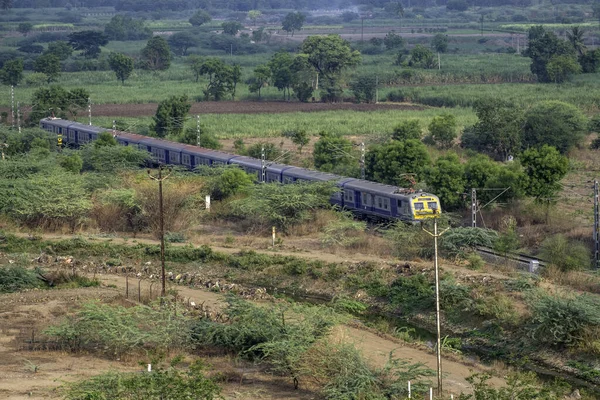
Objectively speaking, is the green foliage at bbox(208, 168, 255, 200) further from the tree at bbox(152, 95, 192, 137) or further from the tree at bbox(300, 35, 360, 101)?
the tree at bbox(300, 35, 360, 101)

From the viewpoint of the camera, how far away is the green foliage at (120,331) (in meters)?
28.4

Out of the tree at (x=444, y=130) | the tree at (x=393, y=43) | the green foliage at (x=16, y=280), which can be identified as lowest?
the tree at (x=393, y=43)

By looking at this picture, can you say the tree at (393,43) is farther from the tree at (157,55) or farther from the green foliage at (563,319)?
the green foliage at (563,319)

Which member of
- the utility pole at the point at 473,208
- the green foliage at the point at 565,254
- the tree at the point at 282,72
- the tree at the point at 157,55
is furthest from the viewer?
the tree at the point at 157,55

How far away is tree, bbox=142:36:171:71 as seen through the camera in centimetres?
12469

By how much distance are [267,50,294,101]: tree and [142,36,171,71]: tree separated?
2793 cm

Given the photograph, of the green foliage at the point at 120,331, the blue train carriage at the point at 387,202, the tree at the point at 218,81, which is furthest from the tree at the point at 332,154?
the tree at the point at 218,81

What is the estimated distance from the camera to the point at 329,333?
27156 millimetres

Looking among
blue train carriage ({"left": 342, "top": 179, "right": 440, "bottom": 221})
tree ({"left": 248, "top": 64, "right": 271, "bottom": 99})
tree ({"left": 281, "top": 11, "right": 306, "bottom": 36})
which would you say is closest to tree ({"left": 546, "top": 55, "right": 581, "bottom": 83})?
tree ({"left": 248, "top": 64, "right": 271, "bottom": 99})

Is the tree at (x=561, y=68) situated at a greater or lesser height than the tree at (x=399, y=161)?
lesser

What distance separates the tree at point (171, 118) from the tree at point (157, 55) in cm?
5463

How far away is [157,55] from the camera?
12525 cm

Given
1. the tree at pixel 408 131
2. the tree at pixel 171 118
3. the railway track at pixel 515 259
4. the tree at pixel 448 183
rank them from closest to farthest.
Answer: the railway track at pixel 515 259 < the tree at pixel 448 183 < the tree at pixel 408 131 < the tree at pixel 171 118

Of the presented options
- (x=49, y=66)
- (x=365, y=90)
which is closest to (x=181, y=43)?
(x=49, y=66)
